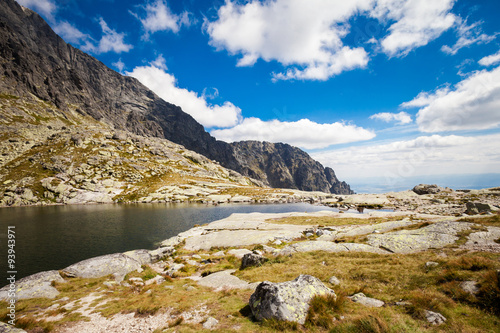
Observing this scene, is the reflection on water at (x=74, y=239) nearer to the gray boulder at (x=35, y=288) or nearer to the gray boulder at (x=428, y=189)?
the gray boulder at (x=35, y=288)

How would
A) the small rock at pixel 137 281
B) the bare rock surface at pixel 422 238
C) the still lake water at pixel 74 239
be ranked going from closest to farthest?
the bare rock surface at pixel 422 238, the small rock at pixel 137 281, the still lake water at pixel 74 239

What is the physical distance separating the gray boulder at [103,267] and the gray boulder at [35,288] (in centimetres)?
232

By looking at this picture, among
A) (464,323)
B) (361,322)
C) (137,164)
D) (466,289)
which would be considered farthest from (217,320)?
(137,164)

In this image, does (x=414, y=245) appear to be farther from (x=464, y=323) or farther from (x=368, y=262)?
(x=464, y=323)

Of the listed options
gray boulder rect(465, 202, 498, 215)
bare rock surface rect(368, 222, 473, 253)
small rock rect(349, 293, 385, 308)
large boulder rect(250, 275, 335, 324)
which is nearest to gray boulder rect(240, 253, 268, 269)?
large boulder rect(250, 275, 335, 324)

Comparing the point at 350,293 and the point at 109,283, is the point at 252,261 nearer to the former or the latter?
the point at 350,293

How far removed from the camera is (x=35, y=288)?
19.8 metres

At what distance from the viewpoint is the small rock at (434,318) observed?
30.3 ft

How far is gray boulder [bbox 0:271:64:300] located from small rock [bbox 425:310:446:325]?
1139 inches

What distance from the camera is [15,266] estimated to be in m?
30.7

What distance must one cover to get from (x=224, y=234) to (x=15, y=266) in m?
32.6

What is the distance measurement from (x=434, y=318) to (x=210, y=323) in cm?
1127

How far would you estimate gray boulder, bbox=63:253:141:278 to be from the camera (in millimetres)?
24641

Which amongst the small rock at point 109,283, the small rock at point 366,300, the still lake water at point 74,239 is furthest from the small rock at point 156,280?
the still lake water at point 74,239
